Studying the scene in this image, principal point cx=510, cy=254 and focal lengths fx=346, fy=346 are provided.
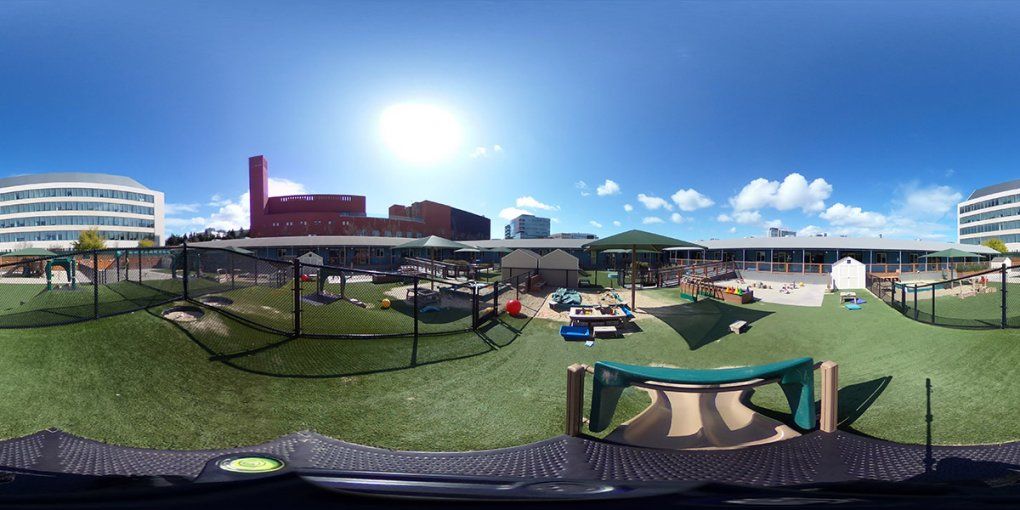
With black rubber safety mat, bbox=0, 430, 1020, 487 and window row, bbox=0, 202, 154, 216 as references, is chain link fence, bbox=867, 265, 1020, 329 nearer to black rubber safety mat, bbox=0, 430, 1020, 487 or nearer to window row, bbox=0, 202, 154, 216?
black rubber safety mat, bbox=0, 430, 1020, 487

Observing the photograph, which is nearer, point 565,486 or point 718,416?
point 565,486

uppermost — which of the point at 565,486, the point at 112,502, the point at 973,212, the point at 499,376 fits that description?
the point at 973,212

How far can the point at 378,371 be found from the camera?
13.3ft

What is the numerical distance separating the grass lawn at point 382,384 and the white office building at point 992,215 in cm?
6100

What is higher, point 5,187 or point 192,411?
point 5,187

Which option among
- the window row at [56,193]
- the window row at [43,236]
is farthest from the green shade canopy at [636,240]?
the window row at [56,193]

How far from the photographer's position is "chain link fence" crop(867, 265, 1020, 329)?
16.9ft

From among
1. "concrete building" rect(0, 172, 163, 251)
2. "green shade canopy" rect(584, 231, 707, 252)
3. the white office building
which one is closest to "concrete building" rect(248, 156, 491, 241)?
"concrete building" rect(0, 172, 163, 251)

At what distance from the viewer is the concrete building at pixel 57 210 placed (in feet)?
123

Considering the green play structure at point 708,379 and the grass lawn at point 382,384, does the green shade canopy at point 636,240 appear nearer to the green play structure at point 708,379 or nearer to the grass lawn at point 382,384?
the grass lawn at point 382,384

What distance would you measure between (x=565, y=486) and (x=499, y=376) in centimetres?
243

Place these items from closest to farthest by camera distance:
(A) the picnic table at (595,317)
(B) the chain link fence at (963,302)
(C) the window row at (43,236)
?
1. (B) the chain link fence at (963,302)
2. (A) the picnic table at (595,317)
3. (C) the window row at (43,236)

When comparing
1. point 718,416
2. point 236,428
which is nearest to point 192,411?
point 236,428

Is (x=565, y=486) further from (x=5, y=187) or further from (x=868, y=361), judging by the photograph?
(x=5, y=187)
